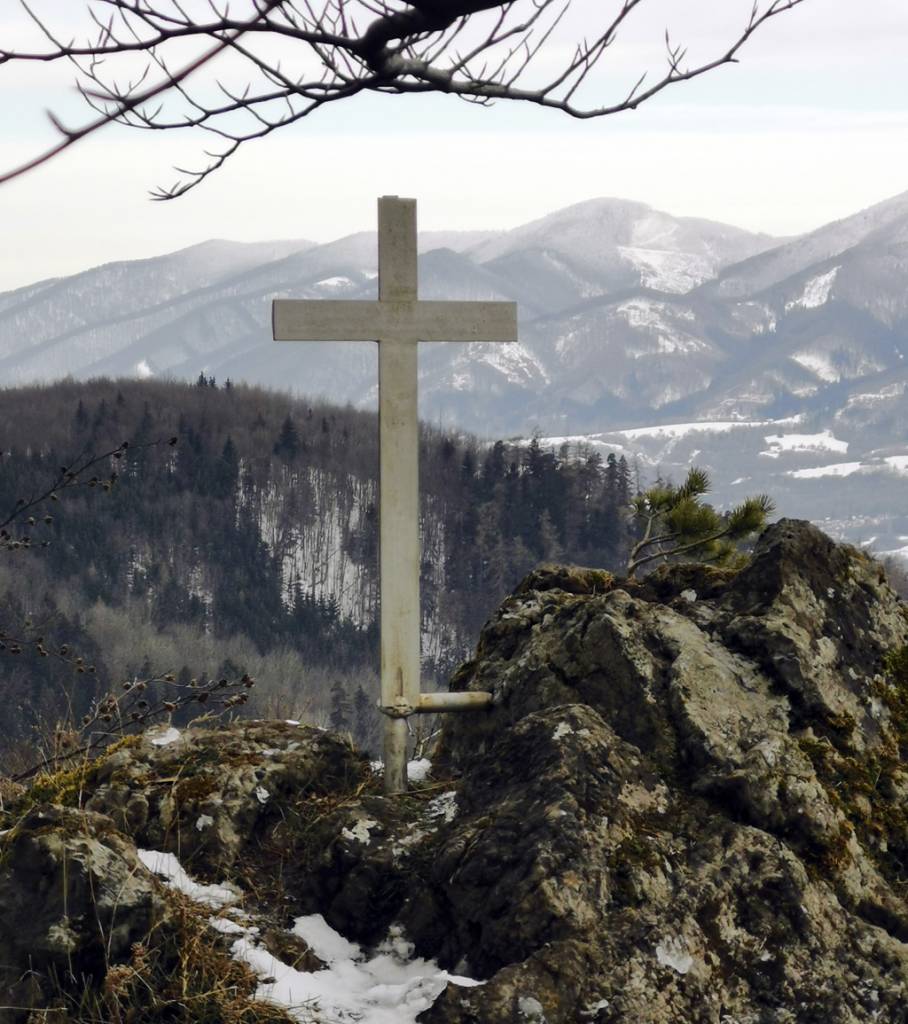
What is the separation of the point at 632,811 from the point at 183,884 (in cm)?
214

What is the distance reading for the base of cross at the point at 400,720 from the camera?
7.63 m

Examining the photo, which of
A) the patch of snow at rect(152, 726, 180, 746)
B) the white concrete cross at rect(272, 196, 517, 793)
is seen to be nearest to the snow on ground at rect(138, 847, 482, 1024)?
the patch of snow at rect(152, 726, 180, 746)

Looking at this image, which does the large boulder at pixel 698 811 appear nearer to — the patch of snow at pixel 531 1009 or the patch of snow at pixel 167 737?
the patch of snow at pixel 531 1009

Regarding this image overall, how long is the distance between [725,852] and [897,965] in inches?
33.6

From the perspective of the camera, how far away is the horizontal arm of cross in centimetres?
794

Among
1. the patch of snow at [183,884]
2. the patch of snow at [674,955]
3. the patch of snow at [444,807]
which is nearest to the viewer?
the patch of snow at [674,955]

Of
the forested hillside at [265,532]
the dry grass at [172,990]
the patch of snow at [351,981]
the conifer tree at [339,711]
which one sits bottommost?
the conifer tree at [339,711]

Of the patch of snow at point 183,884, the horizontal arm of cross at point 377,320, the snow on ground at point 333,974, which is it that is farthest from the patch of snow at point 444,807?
the horizontal arm of cross at point 377,320

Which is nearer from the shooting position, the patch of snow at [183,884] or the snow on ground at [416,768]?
the patch of snow at [183,884]

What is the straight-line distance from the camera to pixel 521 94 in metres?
4.63

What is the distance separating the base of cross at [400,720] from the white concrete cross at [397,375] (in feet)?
0.22

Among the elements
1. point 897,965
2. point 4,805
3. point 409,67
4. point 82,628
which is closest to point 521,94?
point 409,67

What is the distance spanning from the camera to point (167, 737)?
7.68 meters

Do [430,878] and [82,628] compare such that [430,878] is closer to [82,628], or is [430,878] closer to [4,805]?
[4,805]
